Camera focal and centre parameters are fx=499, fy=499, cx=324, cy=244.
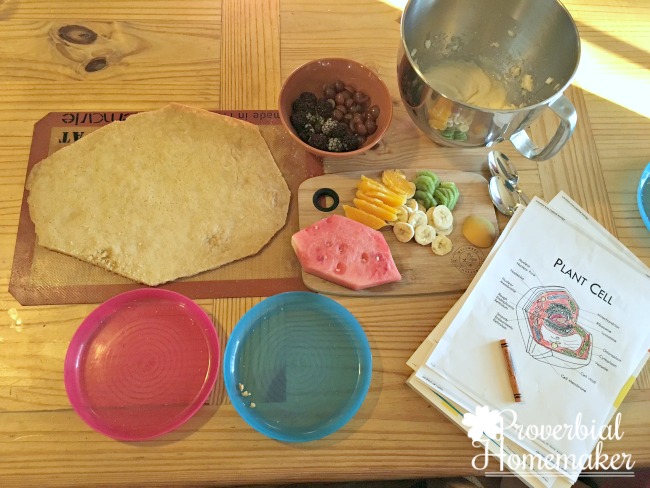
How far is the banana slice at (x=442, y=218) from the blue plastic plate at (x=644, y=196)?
1.16 ft

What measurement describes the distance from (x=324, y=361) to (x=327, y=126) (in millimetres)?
393

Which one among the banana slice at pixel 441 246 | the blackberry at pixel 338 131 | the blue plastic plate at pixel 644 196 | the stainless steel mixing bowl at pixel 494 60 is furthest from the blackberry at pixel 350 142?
→ the blue plastic plate at pixel 644 196

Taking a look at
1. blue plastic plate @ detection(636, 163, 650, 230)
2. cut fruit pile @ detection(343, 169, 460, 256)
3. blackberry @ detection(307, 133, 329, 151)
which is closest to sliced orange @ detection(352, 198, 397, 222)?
cut fruit pile @ detection(343, 169, 460, 256)

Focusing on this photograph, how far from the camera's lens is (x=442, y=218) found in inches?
33.0

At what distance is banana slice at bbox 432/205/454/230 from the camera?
83 cm

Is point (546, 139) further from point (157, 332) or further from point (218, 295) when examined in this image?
point (157, 332)

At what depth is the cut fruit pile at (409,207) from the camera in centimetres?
83

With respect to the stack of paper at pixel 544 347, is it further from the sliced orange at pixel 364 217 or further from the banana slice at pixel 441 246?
the sliced orange at pixel 364 217

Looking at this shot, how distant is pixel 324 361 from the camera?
76 centimetres

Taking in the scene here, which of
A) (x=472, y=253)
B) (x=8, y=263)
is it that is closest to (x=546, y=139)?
(x=472, y=253)

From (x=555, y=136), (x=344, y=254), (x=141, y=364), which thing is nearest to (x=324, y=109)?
(x=344, y=254)

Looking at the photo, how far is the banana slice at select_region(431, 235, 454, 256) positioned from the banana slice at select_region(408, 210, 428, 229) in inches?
1.4

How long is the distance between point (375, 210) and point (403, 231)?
6cm

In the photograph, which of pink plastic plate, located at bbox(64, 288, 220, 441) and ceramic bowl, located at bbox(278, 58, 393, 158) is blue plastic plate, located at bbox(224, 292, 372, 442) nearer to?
pink plastic plate, located at bbox(64, 288, 220, 441)
